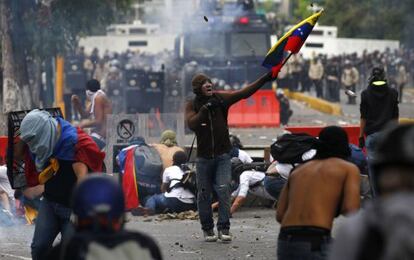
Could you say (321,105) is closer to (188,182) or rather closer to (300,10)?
(188,182)

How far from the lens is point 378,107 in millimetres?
A: 12055

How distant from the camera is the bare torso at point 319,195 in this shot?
234 inches

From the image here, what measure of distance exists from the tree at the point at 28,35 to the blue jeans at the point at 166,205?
1165cm

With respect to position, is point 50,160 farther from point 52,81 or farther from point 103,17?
point 52,81

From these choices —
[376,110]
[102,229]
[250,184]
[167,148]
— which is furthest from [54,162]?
[167,148]

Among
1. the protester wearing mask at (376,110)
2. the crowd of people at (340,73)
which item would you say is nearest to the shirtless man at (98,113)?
the protester wearing mask at (376,110)

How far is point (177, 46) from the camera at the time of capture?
107ft

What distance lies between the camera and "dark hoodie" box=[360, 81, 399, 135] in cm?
1197

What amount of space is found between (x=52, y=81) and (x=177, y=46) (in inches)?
140

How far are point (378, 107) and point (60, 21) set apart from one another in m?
17.3

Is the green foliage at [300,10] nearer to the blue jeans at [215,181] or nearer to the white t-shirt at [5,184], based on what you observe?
the white t-shirt at [5,184]

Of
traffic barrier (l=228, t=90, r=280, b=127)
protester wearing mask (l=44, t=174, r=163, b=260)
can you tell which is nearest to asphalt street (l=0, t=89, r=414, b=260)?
protester wearing mask (l=44, t=174, r=163, b=260)

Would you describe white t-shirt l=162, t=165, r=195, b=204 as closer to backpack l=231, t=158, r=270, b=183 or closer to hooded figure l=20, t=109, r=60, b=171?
backpack l=231, t=158, r=270, b=183

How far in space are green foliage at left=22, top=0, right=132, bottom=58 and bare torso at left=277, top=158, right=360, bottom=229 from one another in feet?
65.7
